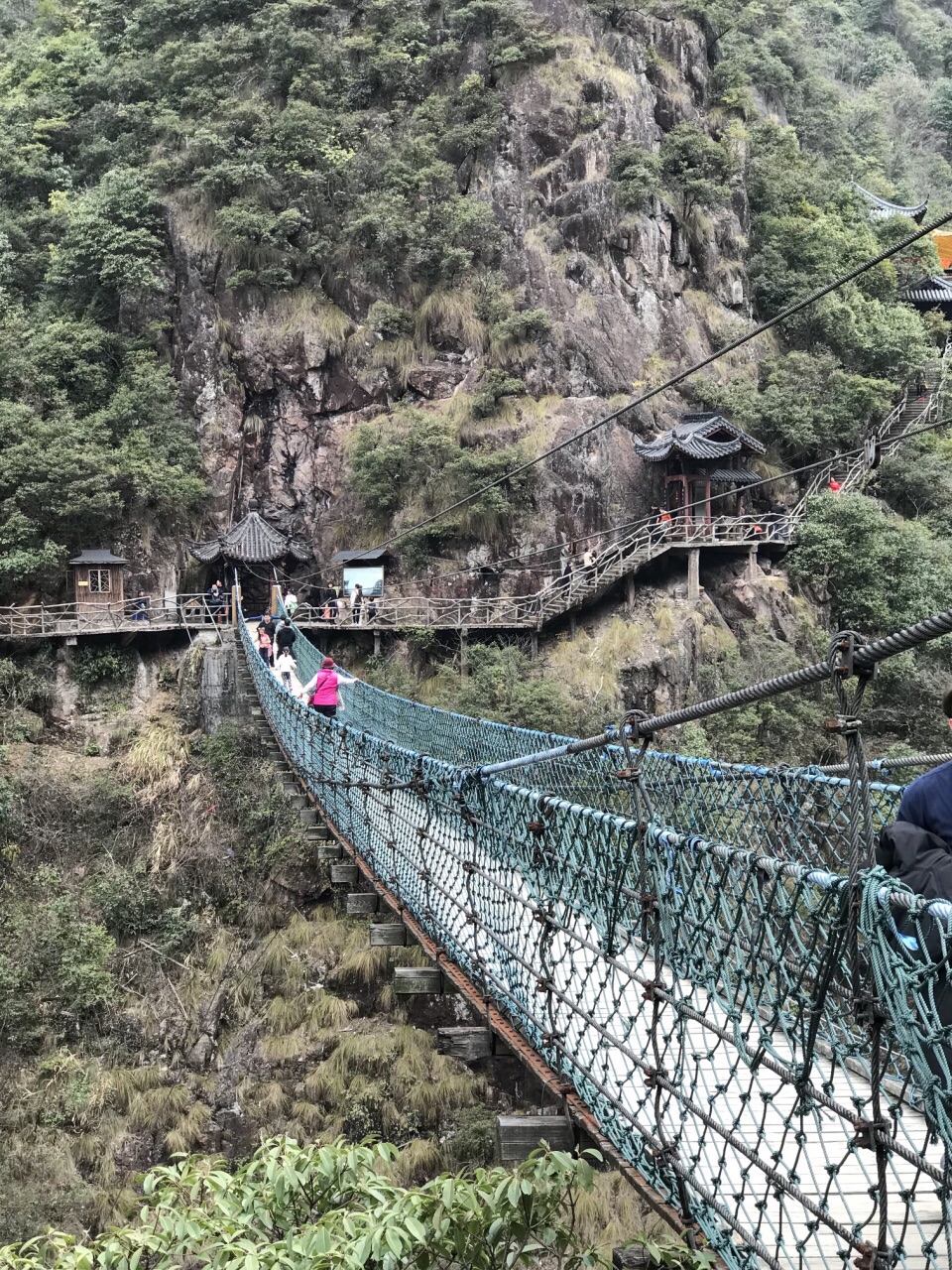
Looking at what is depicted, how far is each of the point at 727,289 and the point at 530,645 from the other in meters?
5.97

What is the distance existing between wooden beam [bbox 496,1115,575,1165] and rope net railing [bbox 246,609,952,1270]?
0.13 m

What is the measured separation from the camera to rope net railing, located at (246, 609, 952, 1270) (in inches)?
74.2

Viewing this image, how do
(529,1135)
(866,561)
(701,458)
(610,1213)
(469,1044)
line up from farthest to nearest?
(701,458) → (866,561) → (610,1213) → (469,1044) → (529,1135)

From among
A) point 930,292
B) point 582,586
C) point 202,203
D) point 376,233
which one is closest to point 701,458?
→ point 582,586

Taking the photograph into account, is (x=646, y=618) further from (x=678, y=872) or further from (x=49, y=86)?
(x=49, y=86)

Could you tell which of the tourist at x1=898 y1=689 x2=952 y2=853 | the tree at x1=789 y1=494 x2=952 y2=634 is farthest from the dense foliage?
the tourist at x1=898 y1=689 x2=952 y2=853

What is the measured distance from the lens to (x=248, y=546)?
15.8 metres

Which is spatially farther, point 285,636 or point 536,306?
point 536,306

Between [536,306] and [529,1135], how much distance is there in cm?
1432

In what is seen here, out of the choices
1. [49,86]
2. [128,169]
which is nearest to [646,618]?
[128,169]

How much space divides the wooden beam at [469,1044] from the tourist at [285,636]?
26.5ft

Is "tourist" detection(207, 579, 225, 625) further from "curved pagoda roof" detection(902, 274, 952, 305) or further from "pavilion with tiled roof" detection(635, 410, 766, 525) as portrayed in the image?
"curved pagoda roof" detection(902, 274, 952, 305)

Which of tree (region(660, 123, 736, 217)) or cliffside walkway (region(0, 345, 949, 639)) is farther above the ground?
tree (region(660, 123, 736, 217))

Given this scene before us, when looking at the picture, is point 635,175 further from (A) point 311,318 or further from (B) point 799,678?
(B) point 799,678
